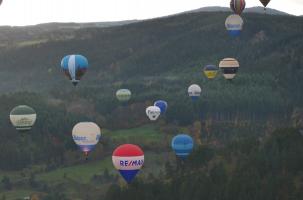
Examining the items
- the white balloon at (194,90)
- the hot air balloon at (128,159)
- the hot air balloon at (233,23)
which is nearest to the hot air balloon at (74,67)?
the hot air balloon at (128,159)

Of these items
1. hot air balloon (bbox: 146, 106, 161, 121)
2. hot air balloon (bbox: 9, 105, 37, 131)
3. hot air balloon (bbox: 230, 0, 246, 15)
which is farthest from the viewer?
hot air balloon (bbox: 146, 106, 161, 121)

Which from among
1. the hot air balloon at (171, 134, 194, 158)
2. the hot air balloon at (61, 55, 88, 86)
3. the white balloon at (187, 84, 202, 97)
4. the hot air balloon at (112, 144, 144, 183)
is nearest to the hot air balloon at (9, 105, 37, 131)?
the hot air balloon at (61, 55, 88, 86)

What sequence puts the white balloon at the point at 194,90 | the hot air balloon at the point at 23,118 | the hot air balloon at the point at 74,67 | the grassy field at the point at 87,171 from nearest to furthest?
the hot air balloon at the point at 74,67 → the hot air balloon at the point at 23,118 → the grassy field at the point at 87,171 → the white balloon at the point at 194,90

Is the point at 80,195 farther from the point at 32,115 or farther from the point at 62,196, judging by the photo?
the point at 32,115

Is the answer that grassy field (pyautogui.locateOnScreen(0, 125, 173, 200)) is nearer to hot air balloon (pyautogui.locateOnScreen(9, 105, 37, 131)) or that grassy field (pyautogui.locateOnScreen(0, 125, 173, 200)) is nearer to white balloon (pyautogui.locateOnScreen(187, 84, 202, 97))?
white balloon (pyautogui.locateOnScreen(187, 84, 202, 97))

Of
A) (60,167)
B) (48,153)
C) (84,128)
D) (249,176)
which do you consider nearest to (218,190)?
(249,176)

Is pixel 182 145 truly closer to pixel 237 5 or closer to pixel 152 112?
pixel 237 5

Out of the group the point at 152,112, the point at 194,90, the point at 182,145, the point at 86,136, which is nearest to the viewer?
the point at 86,136

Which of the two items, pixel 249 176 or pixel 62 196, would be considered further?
pixel 62 196

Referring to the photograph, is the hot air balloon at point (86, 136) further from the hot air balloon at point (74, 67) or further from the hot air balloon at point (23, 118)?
the hot air balloon at point (23, 118)

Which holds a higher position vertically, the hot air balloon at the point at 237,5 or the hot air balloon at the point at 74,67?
the hot air balloon at the point at 237,5

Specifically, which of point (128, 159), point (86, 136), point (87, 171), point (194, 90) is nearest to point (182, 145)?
point (86, 136)
